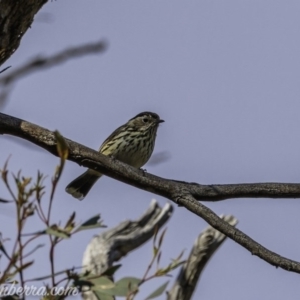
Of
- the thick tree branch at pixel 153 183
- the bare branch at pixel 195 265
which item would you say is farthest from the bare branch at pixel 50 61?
the bare branch at pixel 195 265

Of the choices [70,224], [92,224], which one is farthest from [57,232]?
[92,224]

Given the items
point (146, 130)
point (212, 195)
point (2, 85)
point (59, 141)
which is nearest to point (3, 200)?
point (59, 141)

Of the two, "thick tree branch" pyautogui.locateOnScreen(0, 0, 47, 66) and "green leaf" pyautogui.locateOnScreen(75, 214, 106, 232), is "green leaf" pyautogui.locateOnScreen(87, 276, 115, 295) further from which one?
"thick tree branch" pyautogui.locateOnScreen(0, 0, 47, 66)

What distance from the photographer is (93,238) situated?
783 cm

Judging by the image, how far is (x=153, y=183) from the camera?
11.9ft

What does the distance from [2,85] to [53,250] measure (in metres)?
1.02

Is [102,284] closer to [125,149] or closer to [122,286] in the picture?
[122,286]

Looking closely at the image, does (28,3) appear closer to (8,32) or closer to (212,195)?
(8,32)

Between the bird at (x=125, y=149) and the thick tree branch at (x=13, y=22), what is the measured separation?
3326 millimetres

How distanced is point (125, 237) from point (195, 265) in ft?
3.43

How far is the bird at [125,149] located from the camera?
23.6ft

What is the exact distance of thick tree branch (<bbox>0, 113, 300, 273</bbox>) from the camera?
3.57 metres

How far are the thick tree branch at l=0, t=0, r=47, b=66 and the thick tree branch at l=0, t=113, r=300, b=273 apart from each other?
1.11 ft

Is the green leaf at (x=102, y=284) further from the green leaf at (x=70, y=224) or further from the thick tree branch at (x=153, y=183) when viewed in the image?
the thick tree branch at (x=153, y=183)
